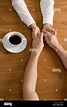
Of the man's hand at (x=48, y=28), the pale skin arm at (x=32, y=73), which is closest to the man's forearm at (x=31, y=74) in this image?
the pale skin arm at (x=32, y=73)

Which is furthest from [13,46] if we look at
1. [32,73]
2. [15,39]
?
[32,73]

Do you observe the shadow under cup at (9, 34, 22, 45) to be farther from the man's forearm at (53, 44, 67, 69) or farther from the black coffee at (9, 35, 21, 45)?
the man's forearm at (53, 44, 67, 69)

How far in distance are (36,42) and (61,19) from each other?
0.54 feet

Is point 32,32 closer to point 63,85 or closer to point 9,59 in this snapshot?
point 9,59

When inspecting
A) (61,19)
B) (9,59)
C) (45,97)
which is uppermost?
(61,19)

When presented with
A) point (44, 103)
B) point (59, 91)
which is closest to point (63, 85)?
point (59, 91)

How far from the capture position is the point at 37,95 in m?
0.98

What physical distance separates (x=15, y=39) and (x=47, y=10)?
0.63 ft

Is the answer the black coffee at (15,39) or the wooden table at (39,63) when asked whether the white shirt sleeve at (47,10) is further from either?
the black coffee at (15,39)

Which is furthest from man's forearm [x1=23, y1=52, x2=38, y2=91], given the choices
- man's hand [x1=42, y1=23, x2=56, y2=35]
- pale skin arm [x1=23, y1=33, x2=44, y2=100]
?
man's hand [x1=42, y1=23, x2=56, y2=35]

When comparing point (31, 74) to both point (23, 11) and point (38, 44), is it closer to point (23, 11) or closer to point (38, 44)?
point (38, 44)

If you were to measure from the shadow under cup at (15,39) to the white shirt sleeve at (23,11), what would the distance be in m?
0.08

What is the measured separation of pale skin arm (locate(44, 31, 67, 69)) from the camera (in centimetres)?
105

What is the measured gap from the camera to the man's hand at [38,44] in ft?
3.50
